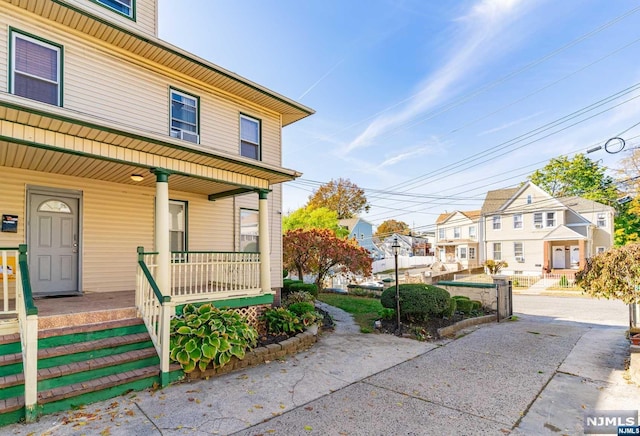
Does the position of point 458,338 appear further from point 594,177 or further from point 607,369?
point 594,177

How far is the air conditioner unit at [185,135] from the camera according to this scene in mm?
8445

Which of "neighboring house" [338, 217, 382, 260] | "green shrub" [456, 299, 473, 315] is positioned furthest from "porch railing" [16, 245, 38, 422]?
"neighboring house" [338, 217, 382, 260]

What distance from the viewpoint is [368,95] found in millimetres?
18938

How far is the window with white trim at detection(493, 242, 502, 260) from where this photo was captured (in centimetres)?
3055

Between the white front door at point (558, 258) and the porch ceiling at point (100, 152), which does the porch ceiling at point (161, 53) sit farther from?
the white front door at point (558, 258)

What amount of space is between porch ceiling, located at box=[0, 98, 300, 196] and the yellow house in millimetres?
20

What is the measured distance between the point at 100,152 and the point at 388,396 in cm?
574

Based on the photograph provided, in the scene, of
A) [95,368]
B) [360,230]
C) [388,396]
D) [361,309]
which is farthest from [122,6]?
[360,230]

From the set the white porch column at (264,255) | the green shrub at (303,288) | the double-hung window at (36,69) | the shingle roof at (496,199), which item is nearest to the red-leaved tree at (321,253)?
the green shrub at (303,288)

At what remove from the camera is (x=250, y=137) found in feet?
32.9

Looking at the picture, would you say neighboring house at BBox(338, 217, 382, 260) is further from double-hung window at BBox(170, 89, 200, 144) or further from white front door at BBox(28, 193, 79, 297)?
white front door at BBox(28, 193, 79, 297)

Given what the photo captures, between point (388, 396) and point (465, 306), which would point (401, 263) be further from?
point (388, 396)

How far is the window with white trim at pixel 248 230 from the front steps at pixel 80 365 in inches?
189

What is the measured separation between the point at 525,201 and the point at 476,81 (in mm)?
16547
